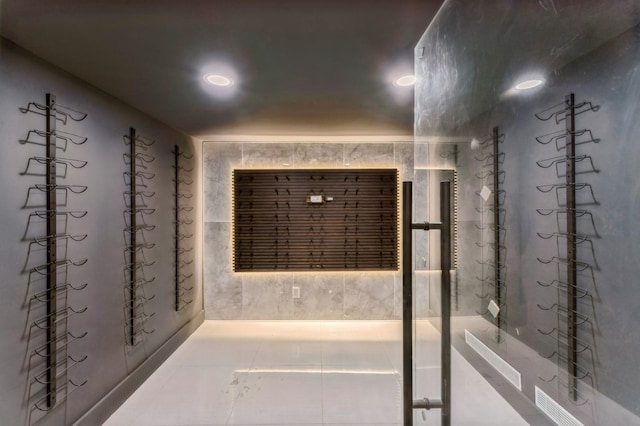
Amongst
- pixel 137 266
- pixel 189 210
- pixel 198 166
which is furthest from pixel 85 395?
pixel 198 166

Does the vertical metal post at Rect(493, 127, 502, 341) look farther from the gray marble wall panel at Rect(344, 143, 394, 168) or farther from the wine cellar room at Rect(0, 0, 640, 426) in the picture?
the gray marble wall panel at Rect(344, 143, 394, 168)

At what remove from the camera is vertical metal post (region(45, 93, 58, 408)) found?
5.29 feet

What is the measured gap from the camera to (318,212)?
375 centimetres

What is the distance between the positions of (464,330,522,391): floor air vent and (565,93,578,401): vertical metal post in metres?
0.14

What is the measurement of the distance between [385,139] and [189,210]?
2.61m

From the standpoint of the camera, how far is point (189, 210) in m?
3.48

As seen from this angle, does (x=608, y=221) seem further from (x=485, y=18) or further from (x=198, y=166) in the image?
(x=198, y=166)

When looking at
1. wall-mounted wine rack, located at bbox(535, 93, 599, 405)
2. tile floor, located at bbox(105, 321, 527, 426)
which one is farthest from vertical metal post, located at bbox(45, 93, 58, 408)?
wall-mounted wine rack, located at bbox(535, 93, 599, 405)

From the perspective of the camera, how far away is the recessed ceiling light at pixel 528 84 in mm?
578

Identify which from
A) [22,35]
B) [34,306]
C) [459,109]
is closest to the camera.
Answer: [459,109]

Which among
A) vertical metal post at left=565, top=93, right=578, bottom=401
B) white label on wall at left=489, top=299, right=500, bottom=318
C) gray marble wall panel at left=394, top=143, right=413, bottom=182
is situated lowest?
white label on wall at left=489, top=299, right=500, bottom=318

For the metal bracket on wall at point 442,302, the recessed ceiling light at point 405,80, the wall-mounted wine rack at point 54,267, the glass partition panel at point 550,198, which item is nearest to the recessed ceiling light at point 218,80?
the wall-mounted wine rack at point 54,267

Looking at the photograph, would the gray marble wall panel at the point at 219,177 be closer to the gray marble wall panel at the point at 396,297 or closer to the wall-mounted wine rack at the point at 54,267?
the wall-mounted wine rack at the point at 54,267

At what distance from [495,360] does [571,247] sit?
39 cm
